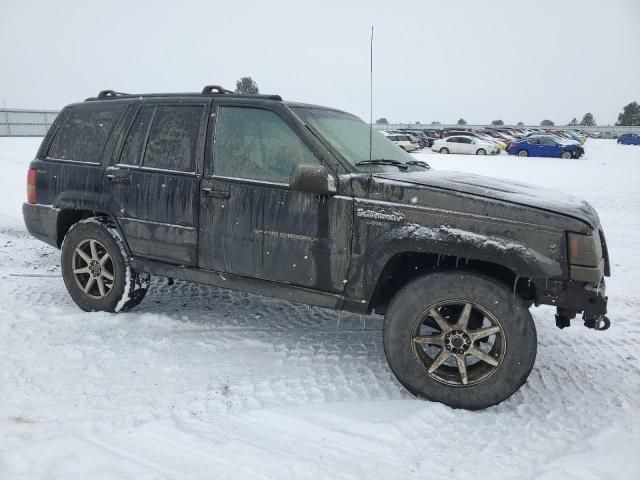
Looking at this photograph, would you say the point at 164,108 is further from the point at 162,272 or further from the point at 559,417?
the point at 559,417

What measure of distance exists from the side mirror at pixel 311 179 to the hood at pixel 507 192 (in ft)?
1.18

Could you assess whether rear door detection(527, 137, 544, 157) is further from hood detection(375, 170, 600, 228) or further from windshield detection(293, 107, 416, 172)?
hood detection(375, 170, 600, 228)

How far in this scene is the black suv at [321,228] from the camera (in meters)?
2.93

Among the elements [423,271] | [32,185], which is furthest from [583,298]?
[32,185]

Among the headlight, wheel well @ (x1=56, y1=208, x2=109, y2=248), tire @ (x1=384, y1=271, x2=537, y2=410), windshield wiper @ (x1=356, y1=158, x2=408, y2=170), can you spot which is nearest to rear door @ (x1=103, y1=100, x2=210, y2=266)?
wheel well @ (x1=56, y1=208, x2=109, y2=248)

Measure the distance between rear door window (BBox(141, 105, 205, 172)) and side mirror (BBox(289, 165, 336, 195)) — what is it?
105cm

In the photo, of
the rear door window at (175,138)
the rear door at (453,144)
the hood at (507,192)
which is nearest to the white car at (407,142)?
the rear door at (453,144)

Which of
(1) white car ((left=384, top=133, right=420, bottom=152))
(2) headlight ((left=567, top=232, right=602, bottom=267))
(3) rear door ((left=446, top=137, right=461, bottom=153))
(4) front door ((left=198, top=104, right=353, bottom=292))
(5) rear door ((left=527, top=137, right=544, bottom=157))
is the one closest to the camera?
(2) headlight ((left=567, top=232, right=602, bottom=267))

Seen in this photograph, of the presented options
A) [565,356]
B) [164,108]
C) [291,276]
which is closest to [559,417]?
[565,356]

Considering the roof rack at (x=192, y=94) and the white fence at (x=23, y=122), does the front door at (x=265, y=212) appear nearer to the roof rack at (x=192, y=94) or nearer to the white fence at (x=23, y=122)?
the roof rack at (x=192, y=94)

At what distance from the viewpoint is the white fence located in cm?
3534

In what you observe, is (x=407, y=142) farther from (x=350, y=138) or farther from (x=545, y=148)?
(x=350, y=138)

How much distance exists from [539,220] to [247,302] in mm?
2881

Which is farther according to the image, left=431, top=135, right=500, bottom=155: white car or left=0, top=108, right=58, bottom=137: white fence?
left=0, top=108, right=58, bottom=137: white fence
